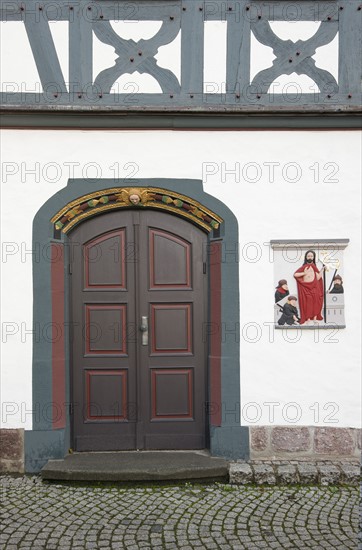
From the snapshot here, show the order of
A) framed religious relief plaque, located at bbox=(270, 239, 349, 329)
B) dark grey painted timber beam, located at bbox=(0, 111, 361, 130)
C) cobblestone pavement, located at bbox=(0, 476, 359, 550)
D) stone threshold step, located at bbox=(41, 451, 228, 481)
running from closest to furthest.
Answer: cobblestone pavement, located at bbox=(0, 476, 359, 550) < stone threshold step, located at bbox=(41, 451, 228, 481) < dark grey painted timber beam, located at bbox=(0, 111, 361, 130) < framed religious relief plaque, located at bbox=(270, 239, 349, 329)

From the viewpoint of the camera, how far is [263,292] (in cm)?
512

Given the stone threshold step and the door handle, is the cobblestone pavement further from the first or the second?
the door handle

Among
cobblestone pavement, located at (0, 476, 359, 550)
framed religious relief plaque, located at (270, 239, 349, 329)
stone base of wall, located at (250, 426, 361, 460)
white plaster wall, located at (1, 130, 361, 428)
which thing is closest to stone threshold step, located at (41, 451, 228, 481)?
cobblestone pavement, located at (0, 476, 359, 550)

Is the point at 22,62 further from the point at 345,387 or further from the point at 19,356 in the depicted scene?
the point at 345,387

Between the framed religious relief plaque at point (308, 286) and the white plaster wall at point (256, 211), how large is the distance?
A: 0.30 feet

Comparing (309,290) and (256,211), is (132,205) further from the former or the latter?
(309,290)

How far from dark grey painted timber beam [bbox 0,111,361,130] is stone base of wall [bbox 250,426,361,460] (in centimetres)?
302

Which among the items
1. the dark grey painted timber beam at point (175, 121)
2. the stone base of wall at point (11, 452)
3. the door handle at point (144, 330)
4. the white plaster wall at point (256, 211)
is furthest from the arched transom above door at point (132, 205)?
the stone base of wall at point (11, 452)

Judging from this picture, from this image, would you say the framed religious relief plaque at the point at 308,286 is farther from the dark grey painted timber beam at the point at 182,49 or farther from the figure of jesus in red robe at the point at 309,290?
the dark grey painted timber beam at the point at 182,49

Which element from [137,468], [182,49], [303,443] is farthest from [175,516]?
[182,49]

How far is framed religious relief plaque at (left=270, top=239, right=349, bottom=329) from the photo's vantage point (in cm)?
509

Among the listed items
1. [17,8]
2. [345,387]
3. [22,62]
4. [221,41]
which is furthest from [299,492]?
[17,8]

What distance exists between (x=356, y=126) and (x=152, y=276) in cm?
254

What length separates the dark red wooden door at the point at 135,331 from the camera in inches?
206
